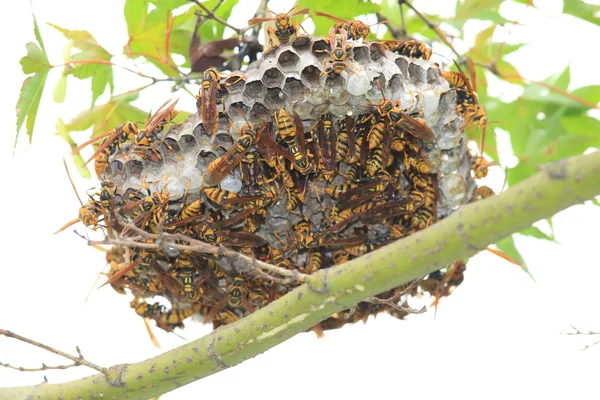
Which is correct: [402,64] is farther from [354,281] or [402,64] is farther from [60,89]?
[60,89]

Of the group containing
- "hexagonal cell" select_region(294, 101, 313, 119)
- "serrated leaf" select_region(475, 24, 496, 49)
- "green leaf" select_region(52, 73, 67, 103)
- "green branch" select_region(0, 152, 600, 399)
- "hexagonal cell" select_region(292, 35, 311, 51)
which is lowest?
"green branch" select_region(0, 152, 600, 399)

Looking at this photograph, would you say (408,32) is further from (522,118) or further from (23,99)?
(23,99)

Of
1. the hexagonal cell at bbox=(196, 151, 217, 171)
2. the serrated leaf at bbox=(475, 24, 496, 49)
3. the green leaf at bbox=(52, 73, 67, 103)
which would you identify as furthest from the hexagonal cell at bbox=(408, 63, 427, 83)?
the green leaf at bbox=(52, 73, 67, 103)

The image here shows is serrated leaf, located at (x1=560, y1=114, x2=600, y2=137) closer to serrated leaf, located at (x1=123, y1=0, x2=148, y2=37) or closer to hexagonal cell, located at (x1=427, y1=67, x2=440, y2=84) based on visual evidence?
hexagonal cell, located at (x1=427, y1=67, x2=440, y2=84)

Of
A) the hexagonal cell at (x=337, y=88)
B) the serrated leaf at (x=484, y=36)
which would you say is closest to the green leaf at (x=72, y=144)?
the hexagonal cell at (x=337, y=88)

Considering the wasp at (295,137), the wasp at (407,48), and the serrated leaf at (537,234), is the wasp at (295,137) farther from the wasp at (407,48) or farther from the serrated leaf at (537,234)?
the serrated leaf at (537,234)

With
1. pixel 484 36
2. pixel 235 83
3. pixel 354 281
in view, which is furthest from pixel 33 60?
pixel 484 36
